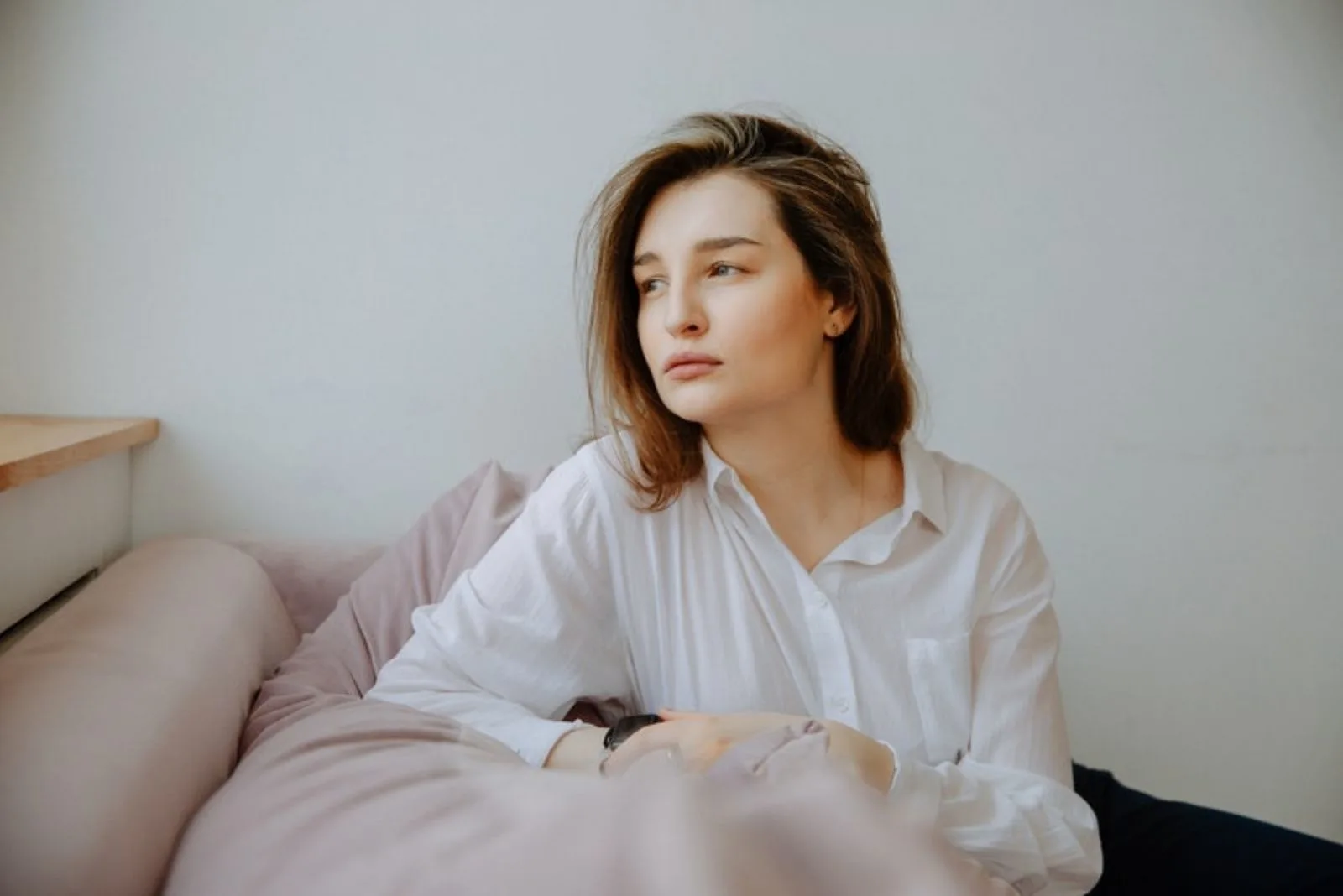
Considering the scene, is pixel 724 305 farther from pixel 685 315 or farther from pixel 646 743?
pixel 646 743

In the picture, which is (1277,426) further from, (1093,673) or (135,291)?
(135,291)

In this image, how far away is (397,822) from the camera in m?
0.57

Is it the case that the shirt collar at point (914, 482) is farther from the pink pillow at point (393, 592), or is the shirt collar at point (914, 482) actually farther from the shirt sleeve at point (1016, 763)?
the pink pillow at point (393, 592)

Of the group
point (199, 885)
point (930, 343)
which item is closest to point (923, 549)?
point (930, 343)

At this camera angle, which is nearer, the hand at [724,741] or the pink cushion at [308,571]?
the hand at [724,741]

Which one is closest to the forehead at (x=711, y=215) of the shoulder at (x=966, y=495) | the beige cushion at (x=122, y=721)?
the shoulder at (x=966, y=495)

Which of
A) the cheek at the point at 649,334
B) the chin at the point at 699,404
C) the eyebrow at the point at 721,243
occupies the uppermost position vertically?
the eyebrow at the point at 721,243

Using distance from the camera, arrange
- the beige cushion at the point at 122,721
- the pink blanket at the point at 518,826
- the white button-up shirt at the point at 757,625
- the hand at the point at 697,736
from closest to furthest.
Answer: the pink blanket at the point at 518,826 < the beige cushion at the point at 122,721 < the hand at the point at 697,736 < the white button-up shirt at the point at 757,625

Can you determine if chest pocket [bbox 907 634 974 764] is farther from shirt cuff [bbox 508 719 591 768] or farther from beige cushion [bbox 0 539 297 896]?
beige cushion [bbox 0 539 297 896]

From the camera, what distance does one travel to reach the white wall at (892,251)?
128 centimetres

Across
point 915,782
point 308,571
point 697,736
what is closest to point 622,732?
point 697,736

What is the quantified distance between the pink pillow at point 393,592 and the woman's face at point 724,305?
312 millimetres

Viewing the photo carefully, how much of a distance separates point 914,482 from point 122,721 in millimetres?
654

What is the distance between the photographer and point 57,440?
1112 mm
